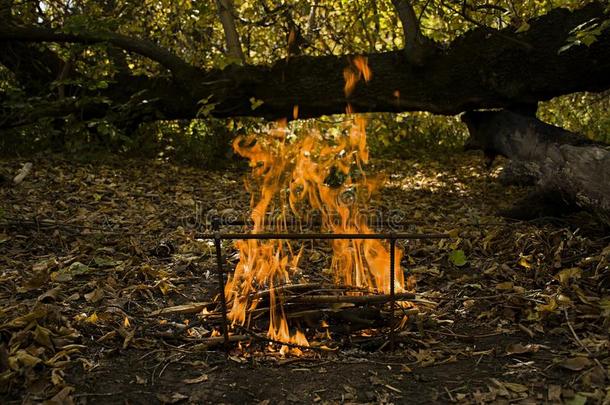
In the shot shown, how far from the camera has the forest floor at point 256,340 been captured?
9.02 feet

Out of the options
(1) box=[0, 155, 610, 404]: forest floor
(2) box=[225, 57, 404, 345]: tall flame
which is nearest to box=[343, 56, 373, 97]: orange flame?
(1) box=[0, 155, 610, 404]: forest floor

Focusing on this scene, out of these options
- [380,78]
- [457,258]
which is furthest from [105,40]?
[457,258]

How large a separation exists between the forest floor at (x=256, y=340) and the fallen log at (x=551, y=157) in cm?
26

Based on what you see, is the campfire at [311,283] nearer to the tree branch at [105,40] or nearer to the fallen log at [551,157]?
the fallen log at [551,157]

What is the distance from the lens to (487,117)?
6.89 metres

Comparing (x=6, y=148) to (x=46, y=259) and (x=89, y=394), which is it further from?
(x=89, y=394)

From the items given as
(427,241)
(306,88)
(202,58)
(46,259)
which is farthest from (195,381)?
(202,58)

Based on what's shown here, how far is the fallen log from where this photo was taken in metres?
4.47

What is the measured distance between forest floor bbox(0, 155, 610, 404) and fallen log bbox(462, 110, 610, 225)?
0.85 ft

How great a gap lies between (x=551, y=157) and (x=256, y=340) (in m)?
3.35

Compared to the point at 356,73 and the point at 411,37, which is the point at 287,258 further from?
the point at 411,37

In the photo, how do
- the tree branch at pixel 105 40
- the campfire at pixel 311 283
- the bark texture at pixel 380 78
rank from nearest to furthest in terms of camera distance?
the campfire at pixel 311 283
the bark texture at pixel 380 78
the tree branch at pixel 105 40

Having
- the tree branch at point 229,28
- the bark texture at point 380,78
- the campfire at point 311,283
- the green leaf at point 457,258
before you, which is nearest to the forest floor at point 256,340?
the green leaf at point 457,258

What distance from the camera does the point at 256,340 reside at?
3.24m
